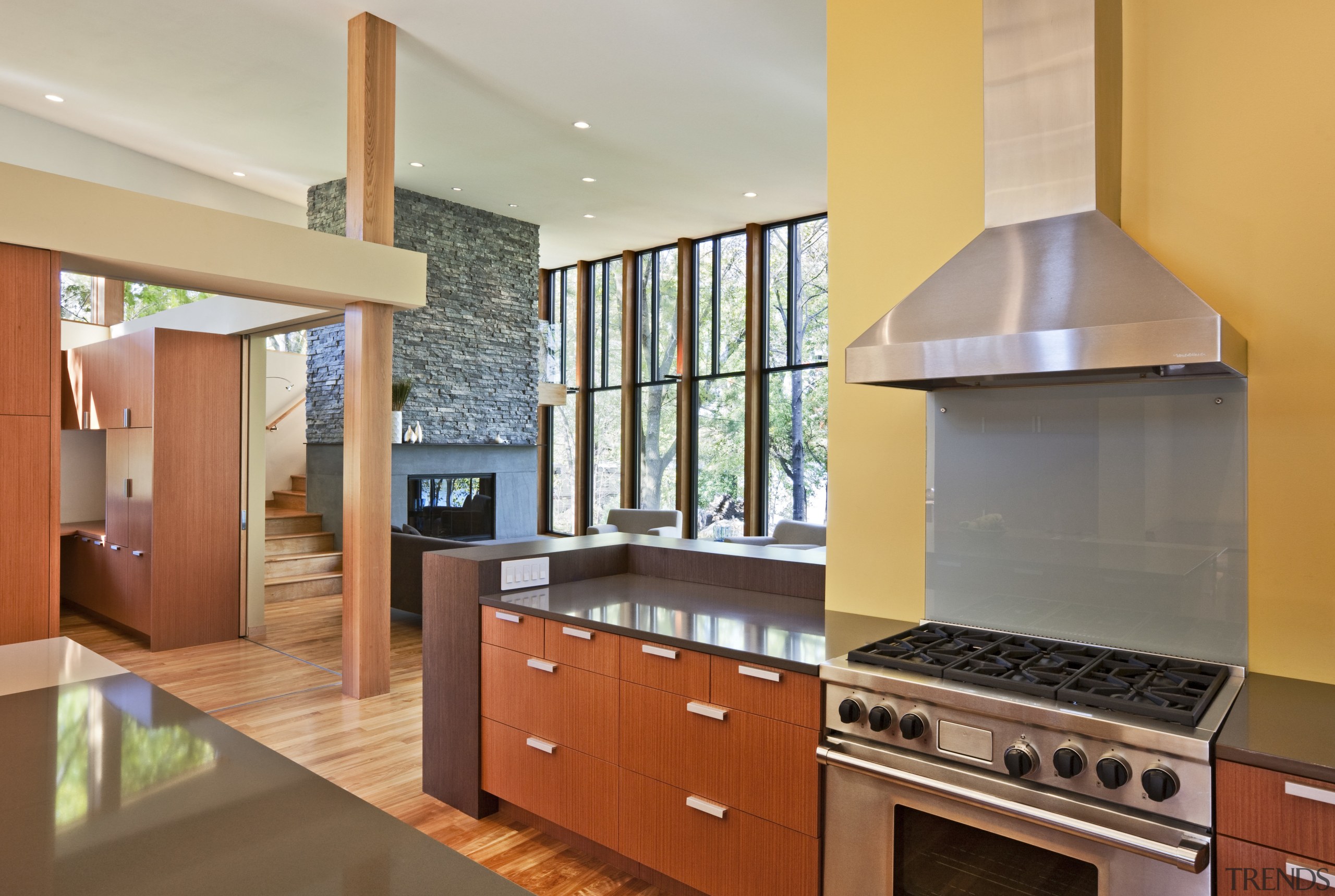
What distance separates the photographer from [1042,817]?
1.59 metres

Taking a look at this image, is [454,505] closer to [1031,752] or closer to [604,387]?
[604,387]

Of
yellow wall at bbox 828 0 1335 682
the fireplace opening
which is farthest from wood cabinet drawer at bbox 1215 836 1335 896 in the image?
the fireplace opening

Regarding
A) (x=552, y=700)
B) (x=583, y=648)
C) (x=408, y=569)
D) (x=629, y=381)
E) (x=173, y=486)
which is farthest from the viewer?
(x=629, y=381)

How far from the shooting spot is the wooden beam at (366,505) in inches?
176

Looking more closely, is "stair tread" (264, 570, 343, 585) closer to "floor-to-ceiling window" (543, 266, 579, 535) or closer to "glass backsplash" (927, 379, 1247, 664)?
"floor-to-ceiling window" (543, 266, 579, 535)

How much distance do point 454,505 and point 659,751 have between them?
6.91 metres

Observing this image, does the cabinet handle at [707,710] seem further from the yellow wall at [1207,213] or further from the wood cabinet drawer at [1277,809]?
the wood cabinet drawer at [1277,809]

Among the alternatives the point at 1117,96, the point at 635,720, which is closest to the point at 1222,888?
the point at 635,720

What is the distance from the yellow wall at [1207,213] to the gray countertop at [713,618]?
0.26 metres

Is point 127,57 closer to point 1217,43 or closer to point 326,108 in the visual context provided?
point 326,108

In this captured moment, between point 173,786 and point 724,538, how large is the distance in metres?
8.12

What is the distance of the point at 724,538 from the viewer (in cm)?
913

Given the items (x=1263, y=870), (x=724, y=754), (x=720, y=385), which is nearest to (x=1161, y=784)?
(x=1263, y=870)

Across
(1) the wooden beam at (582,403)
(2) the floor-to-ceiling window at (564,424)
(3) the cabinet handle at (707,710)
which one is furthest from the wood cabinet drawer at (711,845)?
(2) the floor-to-ceiling window at (564,424)
